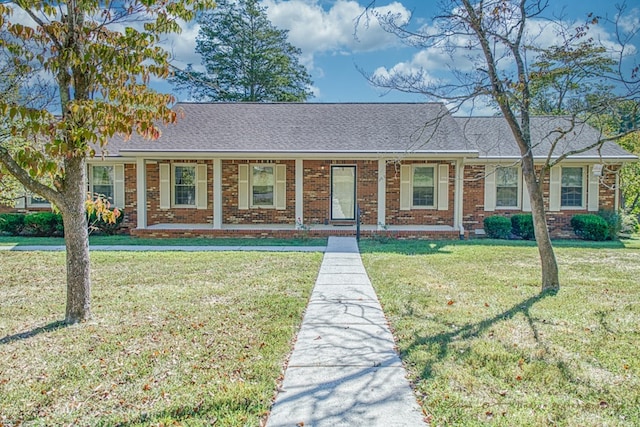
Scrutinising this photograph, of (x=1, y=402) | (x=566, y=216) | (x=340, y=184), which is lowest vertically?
(x=1, y=402)

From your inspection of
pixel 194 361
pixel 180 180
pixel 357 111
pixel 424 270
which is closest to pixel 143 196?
pixel 180 180

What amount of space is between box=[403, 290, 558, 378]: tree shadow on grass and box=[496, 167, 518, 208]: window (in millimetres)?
9717

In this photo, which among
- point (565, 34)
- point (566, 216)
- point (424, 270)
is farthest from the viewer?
point (566, 216)

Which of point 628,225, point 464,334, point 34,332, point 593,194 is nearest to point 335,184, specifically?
point 593,194

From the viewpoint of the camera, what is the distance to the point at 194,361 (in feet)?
12.9

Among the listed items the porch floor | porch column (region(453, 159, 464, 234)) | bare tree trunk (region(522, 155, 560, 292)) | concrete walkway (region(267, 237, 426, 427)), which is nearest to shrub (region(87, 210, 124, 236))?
the porch floor

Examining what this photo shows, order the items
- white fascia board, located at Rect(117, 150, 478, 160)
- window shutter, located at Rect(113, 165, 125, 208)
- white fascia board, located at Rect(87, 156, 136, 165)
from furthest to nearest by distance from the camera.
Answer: window shutter, located at Rect(113, 165, 125, 208) < white fascia board, located at Rect(87, 156, 136, 165) < white fascia board, located at Rect(117, 150, 478, 160)

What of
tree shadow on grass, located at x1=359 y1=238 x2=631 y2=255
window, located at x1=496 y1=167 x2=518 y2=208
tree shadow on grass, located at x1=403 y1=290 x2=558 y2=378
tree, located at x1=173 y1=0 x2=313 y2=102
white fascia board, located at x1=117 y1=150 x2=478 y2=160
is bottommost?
tree shadow on grass, located at x1=403 y1=290 x2=558 y2=378

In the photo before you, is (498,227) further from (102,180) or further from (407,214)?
(102,180)

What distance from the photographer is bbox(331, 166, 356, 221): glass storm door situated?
48.5 feet

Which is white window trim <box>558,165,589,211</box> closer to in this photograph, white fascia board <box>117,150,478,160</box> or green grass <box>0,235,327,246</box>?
white fascia board <box>117,150,478,160</box>

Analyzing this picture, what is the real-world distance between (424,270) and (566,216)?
8917 millimetres

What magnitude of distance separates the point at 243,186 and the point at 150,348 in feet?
35.4

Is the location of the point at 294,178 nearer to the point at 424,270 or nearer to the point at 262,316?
the point at 424,270
